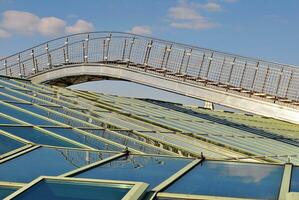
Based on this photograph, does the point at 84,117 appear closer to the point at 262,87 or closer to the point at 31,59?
the point at 262,87

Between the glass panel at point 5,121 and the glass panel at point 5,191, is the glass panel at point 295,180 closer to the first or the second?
the glass panel at point 5,191

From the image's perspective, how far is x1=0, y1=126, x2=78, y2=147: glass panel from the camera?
11070 mm

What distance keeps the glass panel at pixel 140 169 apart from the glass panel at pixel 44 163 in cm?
43

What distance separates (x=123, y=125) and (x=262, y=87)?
9.67 metres

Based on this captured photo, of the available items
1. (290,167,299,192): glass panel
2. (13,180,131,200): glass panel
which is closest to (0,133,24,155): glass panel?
(13,180,131,200): glass panel

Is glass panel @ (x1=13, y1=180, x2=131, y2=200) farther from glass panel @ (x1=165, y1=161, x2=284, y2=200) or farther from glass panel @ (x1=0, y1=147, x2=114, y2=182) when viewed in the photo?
glass panel @ (x1=0, y1=147, x2=114, y2=182)

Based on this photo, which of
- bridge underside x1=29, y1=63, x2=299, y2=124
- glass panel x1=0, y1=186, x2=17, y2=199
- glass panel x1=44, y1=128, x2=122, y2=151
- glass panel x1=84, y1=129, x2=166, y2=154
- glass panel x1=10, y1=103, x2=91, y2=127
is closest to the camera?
glass panel x1=0, y1=186, x2=17, y2=199

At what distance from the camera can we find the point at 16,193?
21.0 feet

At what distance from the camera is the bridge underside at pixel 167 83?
74.6ft

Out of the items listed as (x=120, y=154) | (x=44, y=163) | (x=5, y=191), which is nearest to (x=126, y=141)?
(x=120, y=154)

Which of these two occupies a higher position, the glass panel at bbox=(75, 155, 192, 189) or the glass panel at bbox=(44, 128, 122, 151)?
the glass panel at bbox=(75, 155, 192, 189)

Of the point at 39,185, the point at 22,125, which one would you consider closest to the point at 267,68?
the point at 22,125

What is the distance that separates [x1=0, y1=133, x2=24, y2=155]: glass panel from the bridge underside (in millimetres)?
14233

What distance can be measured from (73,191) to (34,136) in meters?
5.32
